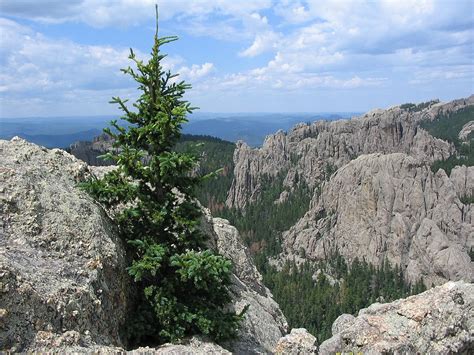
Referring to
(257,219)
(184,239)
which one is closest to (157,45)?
(184,239)

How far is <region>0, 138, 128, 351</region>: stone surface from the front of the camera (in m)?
9.55

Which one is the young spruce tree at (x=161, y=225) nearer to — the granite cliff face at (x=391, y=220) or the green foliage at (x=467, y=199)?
the granite cliff face at (x=391, y=220)

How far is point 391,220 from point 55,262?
134 meters

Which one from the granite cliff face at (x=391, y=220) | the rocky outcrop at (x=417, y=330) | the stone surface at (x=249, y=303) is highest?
the rocky outcrop at (x=417, y=330)

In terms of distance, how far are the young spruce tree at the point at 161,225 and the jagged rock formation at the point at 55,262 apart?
649 millimetres

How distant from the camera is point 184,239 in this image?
13312 mm

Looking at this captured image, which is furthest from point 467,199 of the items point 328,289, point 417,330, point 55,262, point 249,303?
point 55,262

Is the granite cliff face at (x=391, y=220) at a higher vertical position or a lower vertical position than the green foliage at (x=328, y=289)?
higher

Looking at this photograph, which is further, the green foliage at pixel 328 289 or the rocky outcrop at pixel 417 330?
the green foliage at pixel 328 289

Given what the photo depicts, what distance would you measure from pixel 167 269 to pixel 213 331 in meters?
2.19

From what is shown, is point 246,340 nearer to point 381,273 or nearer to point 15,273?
point 15,273

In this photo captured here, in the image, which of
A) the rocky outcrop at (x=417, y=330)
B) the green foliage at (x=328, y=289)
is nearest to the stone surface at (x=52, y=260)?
the rocky outcrop at (x=417, y=330)

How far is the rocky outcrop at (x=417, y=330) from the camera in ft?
42.1

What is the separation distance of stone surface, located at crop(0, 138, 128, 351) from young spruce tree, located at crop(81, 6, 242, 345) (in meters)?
0.71
